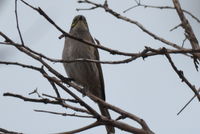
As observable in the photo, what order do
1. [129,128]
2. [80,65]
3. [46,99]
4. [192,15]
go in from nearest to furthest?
[129,128] < [46,99] < [192,15] < [80,65]

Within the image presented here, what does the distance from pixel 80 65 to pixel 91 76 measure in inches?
9.7

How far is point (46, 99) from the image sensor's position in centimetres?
279

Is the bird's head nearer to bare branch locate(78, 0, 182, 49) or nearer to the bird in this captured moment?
the bird

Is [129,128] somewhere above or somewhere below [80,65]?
below

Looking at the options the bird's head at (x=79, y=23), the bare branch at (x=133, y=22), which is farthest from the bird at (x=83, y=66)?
the bare branch at (x=133, y=22)

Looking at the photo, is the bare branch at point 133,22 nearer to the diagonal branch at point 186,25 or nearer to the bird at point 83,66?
the diagonal branch at point 186,25

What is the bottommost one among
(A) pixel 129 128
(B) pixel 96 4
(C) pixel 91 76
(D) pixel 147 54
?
→ (A) pixel 129 128

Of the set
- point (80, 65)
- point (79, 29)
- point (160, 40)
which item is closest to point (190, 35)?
point (160, 40)

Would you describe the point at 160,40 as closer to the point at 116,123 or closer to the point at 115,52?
the point at 115,52

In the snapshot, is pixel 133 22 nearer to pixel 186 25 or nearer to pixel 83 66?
pixel 186 25

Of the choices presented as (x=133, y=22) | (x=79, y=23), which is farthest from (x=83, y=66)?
(x=133, y=22)

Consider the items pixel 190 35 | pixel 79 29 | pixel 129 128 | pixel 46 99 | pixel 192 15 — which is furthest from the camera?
pixel 79 29

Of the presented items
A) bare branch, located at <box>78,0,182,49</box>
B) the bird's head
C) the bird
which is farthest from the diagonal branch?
→ the bird's head

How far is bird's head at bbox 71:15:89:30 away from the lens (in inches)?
244
